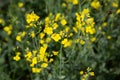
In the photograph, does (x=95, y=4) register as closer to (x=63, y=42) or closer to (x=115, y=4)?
(x=115, y=4)

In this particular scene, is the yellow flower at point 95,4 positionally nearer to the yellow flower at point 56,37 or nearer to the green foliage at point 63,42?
the green foliage at point 63,42

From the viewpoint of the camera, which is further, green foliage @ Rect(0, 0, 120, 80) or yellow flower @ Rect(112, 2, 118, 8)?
yellow flower @ Rect(112, 2, 118, 8)

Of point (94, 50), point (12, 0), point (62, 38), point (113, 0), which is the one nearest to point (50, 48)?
point (62, 38)

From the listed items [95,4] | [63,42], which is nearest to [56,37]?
[63,42]

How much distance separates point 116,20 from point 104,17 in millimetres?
187

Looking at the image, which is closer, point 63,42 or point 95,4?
point 63,42

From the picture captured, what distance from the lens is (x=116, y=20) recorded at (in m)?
2.86

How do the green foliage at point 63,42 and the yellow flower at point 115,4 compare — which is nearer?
the green foliage at point 63,42

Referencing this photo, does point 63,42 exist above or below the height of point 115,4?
below

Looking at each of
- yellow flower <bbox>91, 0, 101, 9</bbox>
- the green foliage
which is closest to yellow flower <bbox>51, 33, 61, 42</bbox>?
the green foliage

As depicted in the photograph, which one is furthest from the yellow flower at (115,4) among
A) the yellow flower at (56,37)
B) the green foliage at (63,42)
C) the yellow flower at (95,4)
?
the yellow flower at (56,37)

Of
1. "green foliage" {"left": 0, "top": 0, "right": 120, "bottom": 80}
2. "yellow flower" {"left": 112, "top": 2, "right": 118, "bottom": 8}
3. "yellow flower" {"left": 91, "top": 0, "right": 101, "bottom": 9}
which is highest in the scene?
"yellow flower" {"left": 91, "top": 0, "right": 101, "bottom": 9}

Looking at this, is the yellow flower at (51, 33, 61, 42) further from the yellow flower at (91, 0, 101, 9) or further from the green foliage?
the yellow flower at (91, 0, 101, 9)

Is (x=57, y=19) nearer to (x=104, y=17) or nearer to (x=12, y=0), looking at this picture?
(x=104, y=17)
